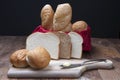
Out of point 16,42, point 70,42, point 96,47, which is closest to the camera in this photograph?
point 70,42

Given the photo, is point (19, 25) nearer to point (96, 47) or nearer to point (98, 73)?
point (96, 47)

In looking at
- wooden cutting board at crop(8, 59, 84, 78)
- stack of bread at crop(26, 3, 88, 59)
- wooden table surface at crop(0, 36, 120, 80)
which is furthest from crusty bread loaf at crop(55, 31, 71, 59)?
wooden cutting board at crop(8, 59, 84, 78)

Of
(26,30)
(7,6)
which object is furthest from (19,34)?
(7,6)

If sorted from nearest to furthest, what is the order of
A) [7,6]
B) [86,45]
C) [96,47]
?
[86,45]
[96,47]
[7,6]

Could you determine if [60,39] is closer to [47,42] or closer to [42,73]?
[47,42]

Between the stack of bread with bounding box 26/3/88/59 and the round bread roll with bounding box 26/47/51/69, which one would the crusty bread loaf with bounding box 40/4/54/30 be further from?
the round bread roll with bounding box 26/47/51/69

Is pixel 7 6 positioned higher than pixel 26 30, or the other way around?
pixel 7 6
